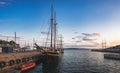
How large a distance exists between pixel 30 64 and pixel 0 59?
12432mm

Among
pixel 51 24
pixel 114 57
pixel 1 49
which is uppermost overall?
pixel 51 24

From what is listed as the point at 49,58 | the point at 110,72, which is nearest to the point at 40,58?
the point at 49,58

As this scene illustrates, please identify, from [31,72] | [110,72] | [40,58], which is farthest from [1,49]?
[110,72]

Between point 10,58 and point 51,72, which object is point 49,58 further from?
point 10,58

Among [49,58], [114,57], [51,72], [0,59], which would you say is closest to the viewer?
[0,59]

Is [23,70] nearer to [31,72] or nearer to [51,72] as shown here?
[31,72]

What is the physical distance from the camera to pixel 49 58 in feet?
202

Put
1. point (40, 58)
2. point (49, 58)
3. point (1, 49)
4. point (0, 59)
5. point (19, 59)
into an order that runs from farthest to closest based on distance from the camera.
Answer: point (40, 58), point (1, 49), point (49, 58), point (19, 59), point (0, 59)

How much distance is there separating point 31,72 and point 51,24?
3631 centimetres

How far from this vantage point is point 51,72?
44812mm

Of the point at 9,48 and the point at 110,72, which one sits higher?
the point at 9,48

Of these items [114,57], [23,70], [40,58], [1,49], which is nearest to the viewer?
[23,70]

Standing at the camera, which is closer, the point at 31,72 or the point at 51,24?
the point at 31,72

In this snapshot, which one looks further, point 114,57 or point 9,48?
point 114,57
